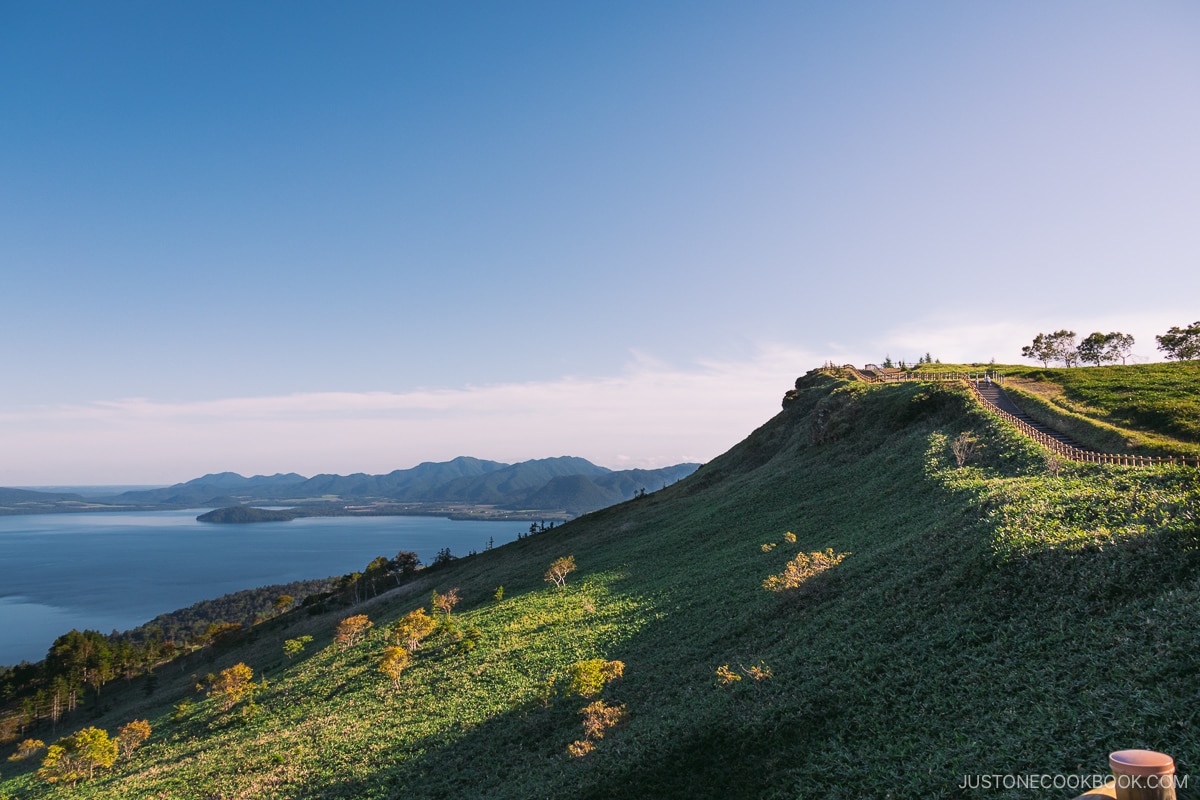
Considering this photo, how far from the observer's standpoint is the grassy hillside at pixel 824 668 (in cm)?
1383

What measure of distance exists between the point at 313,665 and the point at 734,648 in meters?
51.3

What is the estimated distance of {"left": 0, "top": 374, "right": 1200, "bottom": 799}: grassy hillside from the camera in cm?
1383

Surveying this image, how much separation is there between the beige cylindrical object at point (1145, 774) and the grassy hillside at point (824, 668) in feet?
30.7

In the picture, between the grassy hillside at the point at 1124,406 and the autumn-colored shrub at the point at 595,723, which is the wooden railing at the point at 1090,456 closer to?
the grassy hillside at the point at 1124,406

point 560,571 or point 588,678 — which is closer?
point 588,678

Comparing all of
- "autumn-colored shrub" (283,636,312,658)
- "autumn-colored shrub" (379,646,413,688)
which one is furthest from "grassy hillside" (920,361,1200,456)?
"autumn-colored shrub" (283,636,312,658)

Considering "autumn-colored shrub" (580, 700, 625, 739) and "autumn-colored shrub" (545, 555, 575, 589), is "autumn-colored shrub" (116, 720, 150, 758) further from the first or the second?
"autumn-colored shrub" (580, 700, 625, 739)

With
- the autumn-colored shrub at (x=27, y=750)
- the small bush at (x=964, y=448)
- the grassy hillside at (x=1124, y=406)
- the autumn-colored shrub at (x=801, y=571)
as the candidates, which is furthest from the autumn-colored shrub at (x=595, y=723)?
the autumn-colored shrub at (x=27, y=750)

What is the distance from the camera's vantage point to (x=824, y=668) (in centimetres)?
2014

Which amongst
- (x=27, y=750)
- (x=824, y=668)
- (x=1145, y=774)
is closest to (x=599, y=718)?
(x=824, y=668)

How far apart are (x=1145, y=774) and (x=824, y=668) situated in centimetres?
1787

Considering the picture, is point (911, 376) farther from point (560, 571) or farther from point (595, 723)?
point (595, 723)

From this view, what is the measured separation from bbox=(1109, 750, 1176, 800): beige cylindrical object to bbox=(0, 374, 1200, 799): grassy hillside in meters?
9.35

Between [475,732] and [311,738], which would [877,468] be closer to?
[475,732]
